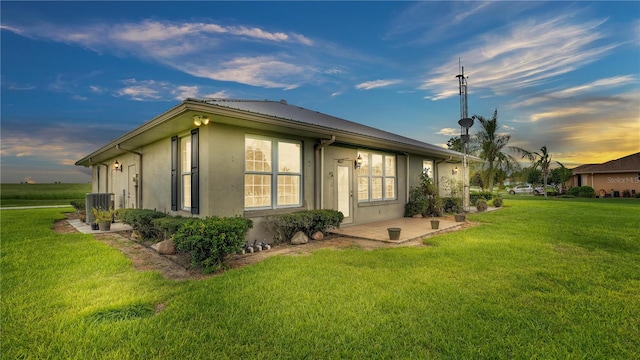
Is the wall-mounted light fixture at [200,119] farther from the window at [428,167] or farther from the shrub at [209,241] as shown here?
the window at [428,167]

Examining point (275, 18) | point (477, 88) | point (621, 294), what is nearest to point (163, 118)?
point (275, 18)

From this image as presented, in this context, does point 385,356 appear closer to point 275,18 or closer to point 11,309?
point 11,309

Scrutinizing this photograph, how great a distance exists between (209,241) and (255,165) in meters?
2.54

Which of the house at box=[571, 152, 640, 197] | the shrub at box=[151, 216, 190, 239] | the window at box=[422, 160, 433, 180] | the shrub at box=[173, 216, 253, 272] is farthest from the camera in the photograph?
the house at box=[571, 152, 640, 197]

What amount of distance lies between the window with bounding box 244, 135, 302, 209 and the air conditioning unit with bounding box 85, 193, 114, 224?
6.89 metres

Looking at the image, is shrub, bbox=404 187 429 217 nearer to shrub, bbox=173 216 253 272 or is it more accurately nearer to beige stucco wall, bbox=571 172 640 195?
shrub, bbox=173 216 253 272

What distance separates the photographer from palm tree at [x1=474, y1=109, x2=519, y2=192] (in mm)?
23250

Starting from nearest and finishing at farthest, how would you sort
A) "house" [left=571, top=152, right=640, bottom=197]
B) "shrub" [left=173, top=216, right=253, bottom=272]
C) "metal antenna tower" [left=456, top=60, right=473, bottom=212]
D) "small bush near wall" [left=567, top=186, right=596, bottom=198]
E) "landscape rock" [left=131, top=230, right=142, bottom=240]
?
"shrub" [left=173, top=216, right=253, bottom=272] < "landscape rock" [left=131, top=230, right=142, bottom=240] < "metal antenna tower" [left=456, top=60, right=473, bottom=212] < "house" [left=571, top=152, right=640, bottom=197] < "small bush near wall" [left=567, top=186, right=596, bottom=198]

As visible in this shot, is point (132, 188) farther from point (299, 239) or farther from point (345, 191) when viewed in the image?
point (345, 191)

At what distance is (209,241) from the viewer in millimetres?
4430

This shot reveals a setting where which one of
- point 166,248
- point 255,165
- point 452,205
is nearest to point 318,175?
point 255,165

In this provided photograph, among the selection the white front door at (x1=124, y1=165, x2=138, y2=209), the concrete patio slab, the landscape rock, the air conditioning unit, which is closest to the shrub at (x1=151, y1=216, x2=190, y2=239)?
the landscape rock

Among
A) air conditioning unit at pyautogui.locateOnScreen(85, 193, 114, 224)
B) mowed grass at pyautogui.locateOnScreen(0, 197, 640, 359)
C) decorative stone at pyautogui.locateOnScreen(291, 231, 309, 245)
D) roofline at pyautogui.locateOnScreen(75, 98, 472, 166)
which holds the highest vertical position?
roofline at pyautogui.locateOnScreen(75, 98, 472, 166)

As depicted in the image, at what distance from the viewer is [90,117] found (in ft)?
51.8
